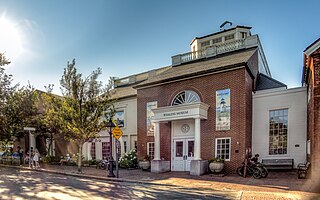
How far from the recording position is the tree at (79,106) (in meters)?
15.2

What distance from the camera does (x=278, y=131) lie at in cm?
1512

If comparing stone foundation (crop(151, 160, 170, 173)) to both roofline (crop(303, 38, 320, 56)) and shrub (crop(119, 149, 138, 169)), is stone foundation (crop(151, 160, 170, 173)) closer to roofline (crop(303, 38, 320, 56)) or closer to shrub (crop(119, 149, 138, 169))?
shrub (crop(119, 149, 138, 169))

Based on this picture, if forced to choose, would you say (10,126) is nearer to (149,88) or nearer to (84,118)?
(84,118)

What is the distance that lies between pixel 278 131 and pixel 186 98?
6.24m

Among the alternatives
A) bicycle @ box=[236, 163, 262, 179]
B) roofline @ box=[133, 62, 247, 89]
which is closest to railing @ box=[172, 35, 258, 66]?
roofline @ box=[133, 62, 247, 89]

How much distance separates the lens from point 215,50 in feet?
64.5

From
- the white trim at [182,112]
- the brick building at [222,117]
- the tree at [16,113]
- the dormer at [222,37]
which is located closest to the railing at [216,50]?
the brick building at [222,117]

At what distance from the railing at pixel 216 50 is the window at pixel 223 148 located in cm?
808

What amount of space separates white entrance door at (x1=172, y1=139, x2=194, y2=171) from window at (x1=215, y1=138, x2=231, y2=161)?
178 cm

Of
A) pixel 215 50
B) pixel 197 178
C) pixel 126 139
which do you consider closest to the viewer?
pixel 197 178

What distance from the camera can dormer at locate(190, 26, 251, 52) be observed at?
74.5 ft

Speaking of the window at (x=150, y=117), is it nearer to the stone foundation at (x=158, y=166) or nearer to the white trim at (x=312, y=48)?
the stone foundation at (x=158, y=166)

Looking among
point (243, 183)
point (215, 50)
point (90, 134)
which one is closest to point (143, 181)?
point (243, 183)

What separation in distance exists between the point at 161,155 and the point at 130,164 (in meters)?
2.75
